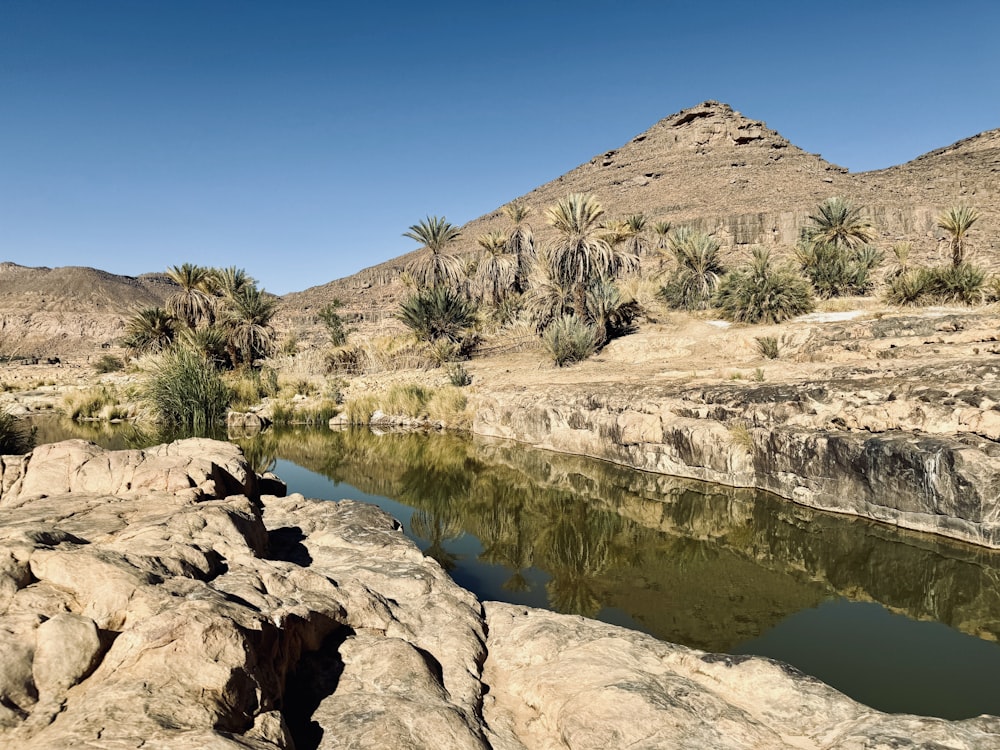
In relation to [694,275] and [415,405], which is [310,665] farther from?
[694,275]

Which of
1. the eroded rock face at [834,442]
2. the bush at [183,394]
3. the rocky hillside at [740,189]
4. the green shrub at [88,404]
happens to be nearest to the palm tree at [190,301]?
the green shrub at [88,404]

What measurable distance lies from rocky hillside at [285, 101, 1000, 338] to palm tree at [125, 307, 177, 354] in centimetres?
2306

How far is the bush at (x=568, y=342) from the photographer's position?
17.4m


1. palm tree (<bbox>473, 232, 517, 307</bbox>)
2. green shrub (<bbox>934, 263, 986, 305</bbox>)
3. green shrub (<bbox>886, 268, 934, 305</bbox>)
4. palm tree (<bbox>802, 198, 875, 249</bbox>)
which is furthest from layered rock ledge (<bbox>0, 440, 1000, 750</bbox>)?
palm tree (<bbox>802, 198, 875, 249</bbox>)

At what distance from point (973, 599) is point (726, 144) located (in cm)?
8027

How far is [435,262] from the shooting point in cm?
2642

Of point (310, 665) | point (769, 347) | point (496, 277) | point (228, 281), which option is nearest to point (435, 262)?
point (496, 277)

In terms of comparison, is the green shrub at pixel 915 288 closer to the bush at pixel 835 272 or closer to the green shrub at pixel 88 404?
the bush at pixel 835 272

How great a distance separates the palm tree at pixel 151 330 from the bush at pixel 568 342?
18871 mm

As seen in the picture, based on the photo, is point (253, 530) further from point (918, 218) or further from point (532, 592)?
point (918, 218)

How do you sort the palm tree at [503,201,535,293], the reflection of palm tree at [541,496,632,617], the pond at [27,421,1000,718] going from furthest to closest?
the palm tree at [503,201,535,293] < the reflection of palm tree at [541,496,632,617] < the pond at [27,421,1000,718]

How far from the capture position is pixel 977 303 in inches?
628

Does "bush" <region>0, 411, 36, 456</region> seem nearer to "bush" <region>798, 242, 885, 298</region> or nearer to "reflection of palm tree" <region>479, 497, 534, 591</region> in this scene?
"reflection of palm tree" <region>479, 497, 534, 591</region>

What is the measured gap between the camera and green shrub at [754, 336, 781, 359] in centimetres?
1335
